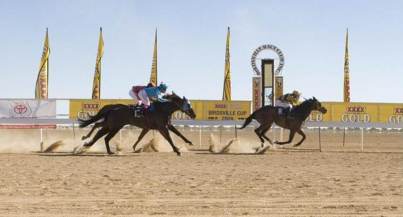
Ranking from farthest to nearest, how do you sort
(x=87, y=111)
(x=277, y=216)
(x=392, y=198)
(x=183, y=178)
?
(x=87, y=111) → (x=183, y=178) → (x=392, y=198) → (x=277, y=216)

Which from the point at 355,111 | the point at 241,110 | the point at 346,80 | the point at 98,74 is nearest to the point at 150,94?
the point at 241,110

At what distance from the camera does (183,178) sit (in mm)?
9789

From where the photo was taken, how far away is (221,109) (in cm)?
2694

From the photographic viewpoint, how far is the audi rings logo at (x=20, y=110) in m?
25.3

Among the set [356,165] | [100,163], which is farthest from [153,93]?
[356,165]

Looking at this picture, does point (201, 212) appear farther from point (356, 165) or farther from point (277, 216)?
point (356, 165)

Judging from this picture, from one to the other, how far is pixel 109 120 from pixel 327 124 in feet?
29.1

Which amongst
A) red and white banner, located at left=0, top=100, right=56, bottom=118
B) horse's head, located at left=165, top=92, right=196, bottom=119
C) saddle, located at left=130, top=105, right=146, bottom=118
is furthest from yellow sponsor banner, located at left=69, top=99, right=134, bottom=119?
horse's head, located at left=165, top=92, right=196, bottom=119

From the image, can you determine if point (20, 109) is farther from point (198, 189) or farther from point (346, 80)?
point (346, 80)

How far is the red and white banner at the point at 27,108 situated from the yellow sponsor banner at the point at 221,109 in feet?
20.9

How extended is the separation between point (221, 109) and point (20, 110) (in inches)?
348

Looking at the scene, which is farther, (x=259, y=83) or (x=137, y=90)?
(x=259, y=83)

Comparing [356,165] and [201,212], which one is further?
[356,165]

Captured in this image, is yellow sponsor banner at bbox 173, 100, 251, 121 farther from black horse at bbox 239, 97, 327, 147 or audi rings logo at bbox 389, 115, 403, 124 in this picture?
black horse at bbox 239, 97, 327, 147
